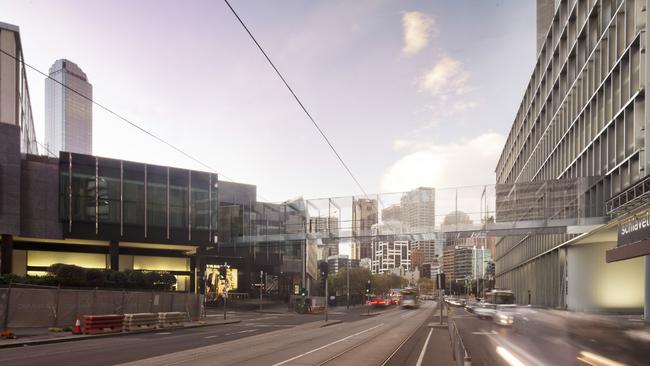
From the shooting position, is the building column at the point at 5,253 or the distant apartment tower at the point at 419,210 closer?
the building column at the point at 5,253

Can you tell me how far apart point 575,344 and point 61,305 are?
87.0 feet

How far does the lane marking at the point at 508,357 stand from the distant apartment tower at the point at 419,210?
32582 millimetres

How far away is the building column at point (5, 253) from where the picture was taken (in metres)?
48.2

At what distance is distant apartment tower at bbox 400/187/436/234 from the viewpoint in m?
54.7

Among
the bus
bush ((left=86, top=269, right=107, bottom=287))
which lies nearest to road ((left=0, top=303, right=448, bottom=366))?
bush ((left=86, top=269, right=107, bottom=287))

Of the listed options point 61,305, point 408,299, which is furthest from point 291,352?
point 408,299

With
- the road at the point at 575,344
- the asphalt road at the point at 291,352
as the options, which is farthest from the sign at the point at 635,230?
the asphalt road at the point at 291,352

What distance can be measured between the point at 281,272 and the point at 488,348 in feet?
243

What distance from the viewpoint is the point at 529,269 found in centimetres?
7769

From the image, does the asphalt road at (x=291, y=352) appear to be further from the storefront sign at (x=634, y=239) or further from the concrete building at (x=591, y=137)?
the concrete building at (x=591, y=137)

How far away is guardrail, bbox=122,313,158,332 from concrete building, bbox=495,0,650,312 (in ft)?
89.9

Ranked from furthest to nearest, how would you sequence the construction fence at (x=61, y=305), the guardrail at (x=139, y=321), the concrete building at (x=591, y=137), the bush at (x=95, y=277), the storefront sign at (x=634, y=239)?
the bush at (x=95, y=277) < the concrete building at (x=591, y=137) < the guardrail at (x=139, y=321) < the storefront sign at (x=634, y=239) < the construction fence at (x=61, y=305)

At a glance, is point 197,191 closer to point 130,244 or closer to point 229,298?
point 130,244

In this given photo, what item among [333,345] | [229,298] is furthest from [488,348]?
[229,298]
